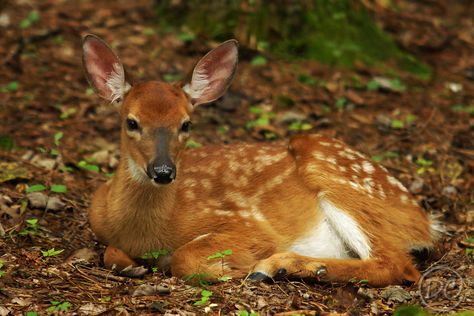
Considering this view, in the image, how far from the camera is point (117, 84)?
5004 millimetres

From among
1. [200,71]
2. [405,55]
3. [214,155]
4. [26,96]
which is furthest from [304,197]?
[405,55]

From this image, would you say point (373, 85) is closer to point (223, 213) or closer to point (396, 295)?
point (223, 213)

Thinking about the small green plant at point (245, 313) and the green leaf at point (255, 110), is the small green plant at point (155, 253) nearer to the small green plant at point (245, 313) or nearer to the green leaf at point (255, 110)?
the small green plant at point (245, 313)

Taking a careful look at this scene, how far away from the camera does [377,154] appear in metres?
6.68

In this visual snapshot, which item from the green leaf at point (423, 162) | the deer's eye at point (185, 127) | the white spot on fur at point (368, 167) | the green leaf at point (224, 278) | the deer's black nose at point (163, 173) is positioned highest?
the deer's eye at point (185, 127)

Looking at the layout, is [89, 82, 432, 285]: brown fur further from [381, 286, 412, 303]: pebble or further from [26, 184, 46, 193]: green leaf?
[26, 184, 46, 193]: green leaf

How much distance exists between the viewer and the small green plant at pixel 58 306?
398 cm

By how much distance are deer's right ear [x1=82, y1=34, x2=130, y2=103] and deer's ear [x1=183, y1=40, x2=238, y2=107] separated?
16.6 inches

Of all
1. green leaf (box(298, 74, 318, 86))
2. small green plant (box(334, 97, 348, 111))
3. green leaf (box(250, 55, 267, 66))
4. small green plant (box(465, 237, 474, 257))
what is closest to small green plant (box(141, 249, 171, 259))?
small green plant (box(465, 237, 474, 257))

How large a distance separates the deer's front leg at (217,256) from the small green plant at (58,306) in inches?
31.3

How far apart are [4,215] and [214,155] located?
147cm

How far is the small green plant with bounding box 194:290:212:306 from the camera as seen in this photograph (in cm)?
416

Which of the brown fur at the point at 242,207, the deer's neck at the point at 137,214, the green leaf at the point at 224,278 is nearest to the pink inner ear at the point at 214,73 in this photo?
the brown fur at the point at 242,207

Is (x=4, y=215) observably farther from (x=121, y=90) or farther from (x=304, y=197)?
(x=304, y=197)
